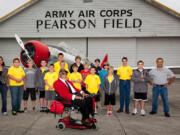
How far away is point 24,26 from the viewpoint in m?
14.0

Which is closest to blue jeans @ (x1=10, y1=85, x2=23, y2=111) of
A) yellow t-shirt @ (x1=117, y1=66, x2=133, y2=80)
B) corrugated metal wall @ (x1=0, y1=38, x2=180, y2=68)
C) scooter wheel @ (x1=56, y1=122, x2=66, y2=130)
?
scooter wheel @ (x1=56, y1=122, x2=66, y2=130)

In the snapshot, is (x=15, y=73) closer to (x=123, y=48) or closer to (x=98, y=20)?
(x=98, y=20)

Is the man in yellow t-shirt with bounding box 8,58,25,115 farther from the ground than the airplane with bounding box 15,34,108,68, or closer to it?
closer to it

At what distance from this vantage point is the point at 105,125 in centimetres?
403

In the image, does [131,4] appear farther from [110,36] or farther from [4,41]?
[4,41]

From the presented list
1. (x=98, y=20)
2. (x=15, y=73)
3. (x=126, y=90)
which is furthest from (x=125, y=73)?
(x=98, y=20)

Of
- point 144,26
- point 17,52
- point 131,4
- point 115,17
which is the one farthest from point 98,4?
point 17,52

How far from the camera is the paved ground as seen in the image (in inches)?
142

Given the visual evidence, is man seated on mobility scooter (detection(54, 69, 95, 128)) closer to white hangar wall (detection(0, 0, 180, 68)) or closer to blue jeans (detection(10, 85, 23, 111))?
blue jeans (detection(10, 85, 23, 111))

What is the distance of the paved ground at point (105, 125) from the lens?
3602mm

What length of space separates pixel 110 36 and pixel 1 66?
10.3m

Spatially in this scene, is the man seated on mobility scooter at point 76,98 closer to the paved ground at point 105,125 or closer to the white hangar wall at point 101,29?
the paved ground at point 105,125

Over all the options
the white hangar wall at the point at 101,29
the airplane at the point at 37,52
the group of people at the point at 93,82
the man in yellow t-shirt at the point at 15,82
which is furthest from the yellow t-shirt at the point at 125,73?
the white hangar wall at the point at 101,29

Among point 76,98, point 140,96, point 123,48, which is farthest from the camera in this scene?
point 123,48
